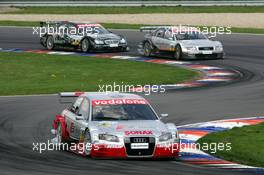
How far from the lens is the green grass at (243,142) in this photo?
54.8 feet

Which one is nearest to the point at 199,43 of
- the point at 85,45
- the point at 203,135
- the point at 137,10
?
the point at 85,45

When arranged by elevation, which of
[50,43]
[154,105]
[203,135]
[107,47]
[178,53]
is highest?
[203,135]

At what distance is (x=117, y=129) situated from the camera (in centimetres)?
1673

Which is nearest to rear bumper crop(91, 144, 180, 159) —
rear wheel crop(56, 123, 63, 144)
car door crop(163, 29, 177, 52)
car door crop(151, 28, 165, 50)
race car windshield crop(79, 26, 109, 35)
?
rear wheel crop(56, 123, 63, 144)

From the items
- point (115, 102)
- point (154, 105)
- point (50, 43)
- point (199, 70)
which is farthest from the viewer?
point (50, 43)

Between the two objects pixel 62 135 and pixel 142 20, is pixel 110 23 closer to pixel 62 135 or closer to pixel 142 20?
pixel 142 20

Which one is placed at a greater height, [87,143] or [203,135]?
[87,143]

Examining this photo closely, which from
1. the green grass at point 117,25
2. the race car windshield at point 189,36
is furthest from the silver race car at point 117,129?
the green grass at point 117,25

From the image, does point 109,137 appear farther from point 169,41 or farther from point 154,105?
point 169,41

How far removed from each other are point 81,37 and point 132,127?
2590 cm

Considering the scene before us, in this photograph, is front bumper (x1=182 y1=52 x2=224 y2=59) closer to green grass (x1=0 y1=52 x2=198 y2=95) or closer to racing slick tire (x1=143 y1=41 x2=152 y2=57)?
green grass (x1=0 y1=52 x2=198 y2=95)

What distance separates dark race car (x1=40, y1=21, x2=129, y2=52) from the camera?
41650 mm

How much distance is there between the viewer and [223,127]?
21.2 metres
